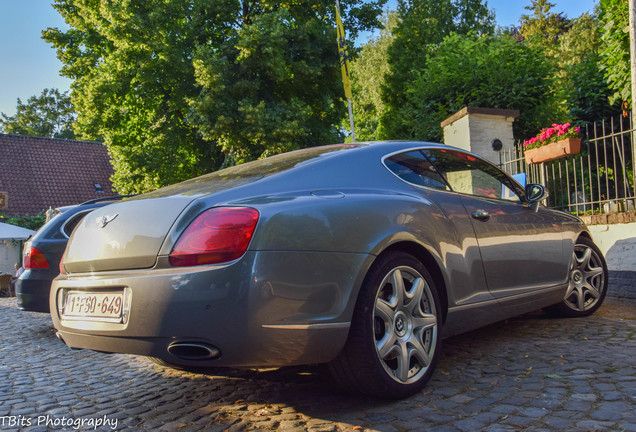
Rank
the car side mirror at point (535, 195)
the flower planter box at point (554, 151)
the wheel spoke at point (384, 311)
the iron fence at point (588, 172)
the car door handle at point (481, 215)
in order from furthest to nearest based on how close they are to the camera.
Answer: the flower planter box at point (554, 151) < the iron fence at point (588, 172) < the car side mirror at point (535, 195) < the car door handle at point (481, 215) < the wheel spoke at point (384, 311)

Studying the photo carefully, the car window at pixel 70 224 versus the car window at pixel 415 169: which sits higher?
the car window at pixel 415 169

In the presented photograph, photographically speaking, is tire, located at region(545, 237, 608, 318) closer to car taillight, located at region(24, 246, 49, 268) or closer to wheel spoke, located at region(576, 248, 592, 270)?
wheel spoke, located at region(576, 248, 592, 270)

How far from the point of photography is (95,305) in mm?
2771

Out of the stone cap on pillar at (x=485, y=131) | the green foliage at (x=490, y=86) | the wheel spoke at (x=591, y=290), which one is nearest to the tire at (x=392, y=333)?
the wheel spoke at (x=591, y=290)

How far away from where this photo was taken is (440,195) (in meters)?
3.49

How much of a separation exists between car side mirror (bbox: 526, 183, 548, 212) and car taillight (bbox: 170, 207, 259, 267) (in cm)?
260

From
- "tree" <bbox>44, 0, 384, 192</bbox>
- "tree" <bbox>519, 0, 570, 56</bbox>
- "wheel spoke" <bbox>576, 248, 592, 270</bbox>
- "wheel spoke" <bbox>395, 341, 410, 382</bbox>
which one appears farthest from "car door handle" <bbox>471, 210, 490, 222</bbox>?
"tree" <bbox>519, 0, 570, 56</bbox>

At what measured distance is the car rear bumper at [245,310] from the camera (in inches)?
95.3

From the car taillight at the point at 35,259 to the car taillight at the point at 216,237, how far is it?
383 cm

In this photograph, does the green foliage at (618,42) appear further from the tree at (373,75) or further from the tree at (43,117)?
the tree at (43,117)

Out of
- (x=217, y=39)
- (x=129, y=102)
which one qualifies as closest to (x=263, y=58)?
(x=217, y=39)

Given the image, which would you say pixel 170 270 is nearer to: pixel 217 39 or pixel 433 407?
pixel 433 407

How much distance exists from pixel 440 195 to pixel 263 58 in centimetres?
1611

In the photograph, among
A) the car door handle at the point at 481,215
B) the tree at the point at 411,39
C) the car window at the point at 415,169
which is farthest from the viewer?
the tree at the point at 411,39
